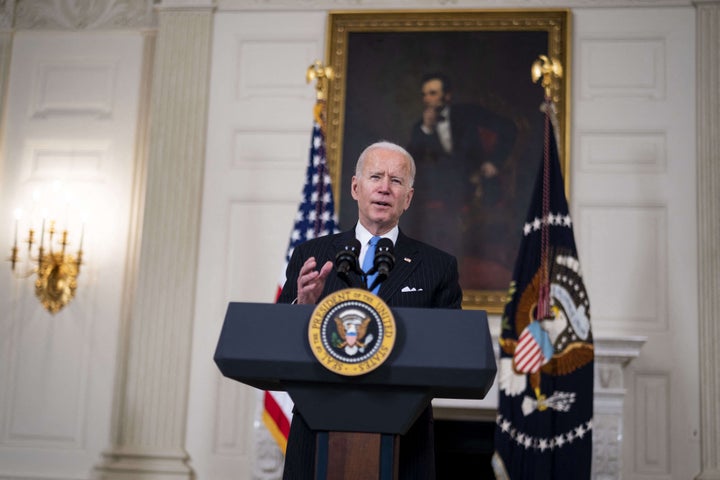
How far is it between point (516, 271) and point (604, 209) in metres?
1.05

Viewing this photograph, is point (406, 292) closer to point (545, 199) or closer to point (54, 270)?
point (545, 199)

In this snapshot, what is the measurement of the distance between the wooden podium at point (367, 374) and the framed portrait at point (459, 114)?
4.17m

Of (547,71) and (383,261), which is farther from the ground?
(547,71)

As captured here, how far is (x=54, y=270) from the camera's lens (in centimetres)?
653

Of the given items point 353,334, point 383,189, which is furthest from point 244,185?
point 353,334

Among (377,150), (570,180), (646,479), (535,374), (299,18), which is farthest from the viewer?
(299,18)

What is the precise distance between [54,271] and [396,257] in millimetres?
4530

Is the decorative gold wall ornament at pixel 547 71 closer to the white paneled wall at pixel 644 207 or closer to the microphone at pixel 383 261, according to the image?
the white paneled wall at pixel 644 207

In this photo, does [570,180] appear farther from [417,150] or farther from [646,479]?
[646,479]

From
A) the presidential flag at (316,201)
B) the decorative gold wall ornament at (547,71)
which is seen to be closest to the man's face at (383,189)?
the presidential flag at (316,201)

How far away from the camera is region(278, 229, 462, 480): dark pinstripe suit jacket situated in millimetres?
2404

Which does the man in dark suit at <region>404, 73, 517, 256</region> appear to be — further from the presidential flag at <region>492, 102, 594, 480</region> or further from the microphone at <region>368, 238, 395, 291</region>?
the microphone at <region>368, 238, 395, 291</region>

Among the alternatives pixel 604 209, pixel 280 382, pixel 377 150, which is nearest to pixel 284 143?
Answer: pixel 604 209

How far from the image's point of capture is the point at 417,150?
6383 mm
